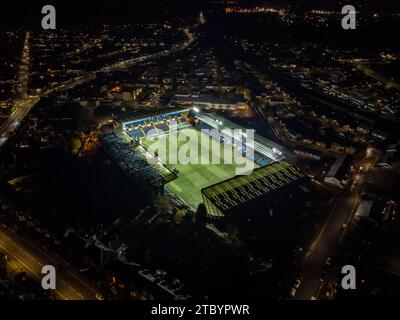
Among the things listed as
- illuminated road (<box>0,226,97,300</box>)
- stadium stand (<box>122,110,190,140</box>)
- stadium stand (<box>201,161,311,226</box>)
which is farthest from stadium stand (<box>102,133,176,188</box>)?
illuminated road (<box>0,226,97,300</box>)

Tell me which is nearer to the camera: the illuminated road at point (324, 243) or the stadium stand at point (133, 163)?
the illuminated road at point (324, 243)

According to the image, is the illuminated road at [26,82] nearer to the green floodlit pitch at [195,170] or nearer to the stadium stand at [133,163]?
the stadium stand at [133,163]

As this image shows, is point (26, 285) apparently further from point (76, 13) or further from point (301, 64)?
point (76, 13)

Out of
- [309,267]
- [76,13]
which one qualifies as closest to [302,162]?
[309,267]

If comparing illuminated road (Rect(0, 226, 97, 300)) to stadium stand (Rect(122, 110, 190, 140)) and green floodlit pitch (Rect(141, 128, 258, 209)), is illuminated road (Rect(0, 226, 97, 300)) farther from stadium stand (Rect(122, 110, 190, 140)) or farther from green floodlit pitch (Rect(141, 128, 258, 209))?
stadium stand (Rect(122, 110, 190, 140))

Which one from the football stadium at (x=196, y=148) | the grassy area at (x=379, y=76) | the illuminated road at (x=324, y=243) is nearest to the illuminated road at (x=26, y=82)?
the football stadium at (x=196, y=148)
